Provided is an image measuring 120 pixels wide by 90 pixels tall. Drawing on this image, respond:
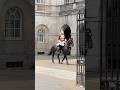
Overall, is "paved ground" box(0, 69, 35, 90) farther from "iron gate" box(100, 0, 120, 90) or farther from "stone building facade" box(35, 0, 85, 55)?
"stone building facade" box(35, 0, 85, 55)

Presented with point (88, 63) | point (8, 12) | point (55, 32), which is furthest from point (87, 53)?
point (55, 32)

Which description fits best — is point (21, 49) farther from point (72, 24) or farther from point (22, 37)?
point (72, 24)

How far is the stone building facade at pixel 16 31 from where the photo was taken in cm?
537

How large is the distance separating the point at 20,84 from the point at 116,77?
1466mm

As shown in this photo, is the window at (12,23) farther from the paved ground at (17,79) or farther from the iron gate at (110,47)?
the iron gate at (110,47)

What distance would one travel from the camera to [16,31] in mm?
5488

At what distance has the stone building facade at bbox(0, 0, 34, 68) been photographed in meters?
5.37

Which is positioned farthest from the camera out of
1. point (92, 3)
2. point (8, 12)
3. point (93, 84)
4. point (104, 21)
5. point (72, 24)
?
point (72, 24)

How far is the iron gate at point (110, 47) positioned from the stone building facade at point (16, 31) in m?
1.12

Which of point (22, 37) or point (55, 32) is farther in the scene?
point (55, 32)

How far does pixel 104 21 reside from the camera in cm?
579

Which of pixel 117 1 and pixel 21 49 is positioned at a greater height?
pixel 117 1

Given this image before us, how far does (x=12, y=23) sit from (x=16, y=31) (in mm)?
146

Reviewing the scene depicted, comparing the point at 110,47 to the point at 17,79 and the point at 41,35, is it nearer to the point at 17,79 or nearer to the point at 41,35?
the point at 17,79
